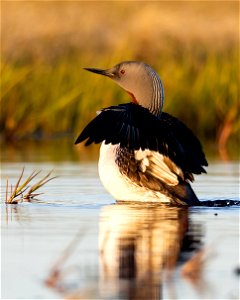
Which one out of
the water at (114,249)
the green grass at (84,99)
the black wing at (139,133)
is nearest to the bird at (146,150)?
the black wing at (139,133)

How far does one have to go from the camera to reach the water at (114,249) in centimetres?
611

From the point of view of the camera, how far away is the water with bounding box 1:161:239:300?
20.0 feet

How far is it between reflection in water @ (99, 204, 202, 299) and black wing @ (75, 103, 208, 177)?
436 mm

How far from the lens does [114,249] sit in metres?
7.26

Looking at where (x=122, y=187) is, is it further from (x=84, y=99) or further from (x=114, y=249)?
(x=84, y=99)

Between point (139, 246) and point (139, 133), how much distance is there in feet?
6.89

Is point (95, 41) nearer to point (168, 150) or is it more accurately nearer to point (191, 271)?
point (168, 150)

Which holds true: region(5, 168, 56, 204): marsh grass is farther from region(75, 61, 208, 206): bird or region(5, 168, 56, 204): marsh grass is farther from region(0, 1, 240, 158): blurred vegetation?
region(0, 1, 240, 158): blurred vegetation

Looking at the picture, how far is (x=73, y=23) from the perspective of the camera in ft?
102

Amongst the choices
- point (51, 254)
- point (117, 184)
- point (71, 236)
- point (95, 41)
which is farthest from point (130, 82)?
point (95, 41)

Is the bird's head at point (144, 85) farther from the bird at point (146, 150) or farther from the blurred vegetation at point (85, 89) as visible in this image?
the blurred vegetation at point (85, 89)

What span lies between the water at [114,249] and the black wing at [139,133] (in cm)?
44

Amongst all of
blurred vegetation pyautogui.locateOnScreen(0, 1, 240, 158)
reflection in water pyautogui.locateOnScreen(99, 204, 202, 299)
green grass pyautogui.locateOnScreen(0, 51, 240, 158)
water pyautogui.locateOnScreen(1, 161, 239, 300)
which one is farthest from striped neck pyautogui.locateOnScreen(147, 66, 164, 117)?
green grass pyautogui.locateOnScreen(0, 51, 240, 158)

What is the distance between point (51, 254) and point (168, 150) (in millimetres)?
2695
